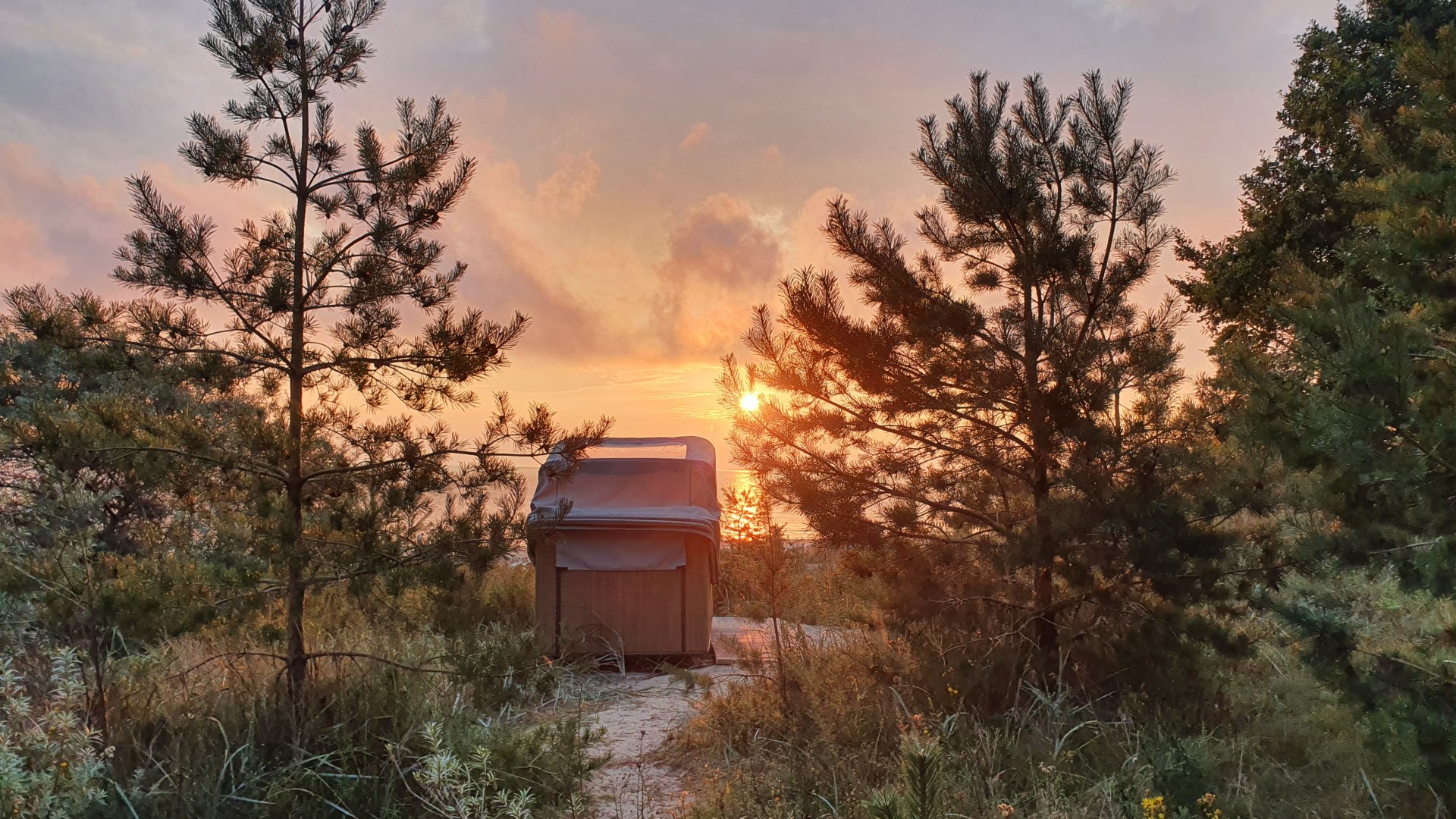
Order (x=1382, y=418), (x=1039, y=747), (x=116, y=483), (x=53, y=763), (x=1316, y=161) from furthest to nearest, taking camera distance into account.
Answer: (x=1316, y=161) < (x=116, y=483) < (x=1039, y=747) < (x=53, y=763) < (x=1382, y=418)

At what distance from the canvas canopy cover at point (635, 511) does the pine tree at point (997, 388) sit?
2.91m

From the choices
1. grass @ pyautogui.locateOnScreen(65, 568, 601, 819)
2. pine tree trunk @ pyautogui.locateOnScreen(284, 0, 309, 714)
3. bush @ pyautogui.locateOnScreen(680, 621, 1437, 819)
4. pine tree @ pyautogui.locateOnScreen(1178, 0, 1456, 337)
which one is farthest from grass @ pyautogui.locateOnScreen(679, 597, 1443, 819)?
pine tree @ pyautogui.locateOnScreen(1178, 0, 1456, 337)

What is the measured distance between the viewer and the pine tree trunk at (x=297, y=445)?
457cm

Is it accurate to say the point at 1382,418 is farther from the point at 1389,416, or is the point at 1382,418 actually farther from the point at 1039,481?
the point at 1039,481

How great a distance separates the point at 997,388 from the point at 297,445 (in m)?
4.17

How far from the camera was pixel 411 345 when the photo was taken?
498 cm

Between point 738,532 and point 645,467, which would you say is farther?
point 645,467

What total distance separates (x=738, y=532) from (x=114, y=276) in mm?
5668

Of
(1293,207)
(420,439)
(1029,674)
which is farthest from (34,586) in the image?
(1293,207)

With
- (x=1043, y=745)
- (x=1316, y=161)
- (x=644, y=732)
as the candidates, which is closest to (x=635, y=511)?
(x=644, y=732)

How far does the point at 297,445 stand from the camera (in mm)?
4680

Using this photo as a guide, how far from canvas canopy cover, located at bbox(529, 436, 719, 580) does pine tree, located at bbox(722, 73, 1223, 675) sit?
291cm

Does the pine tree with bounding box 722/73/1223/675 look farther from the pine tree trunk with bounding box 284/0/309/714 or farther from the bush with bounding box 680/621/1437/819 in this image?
the pine tree trunk with bounding box 284/0/309/714

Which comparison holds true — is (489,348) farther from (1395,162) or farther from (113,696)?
(1395,162)
